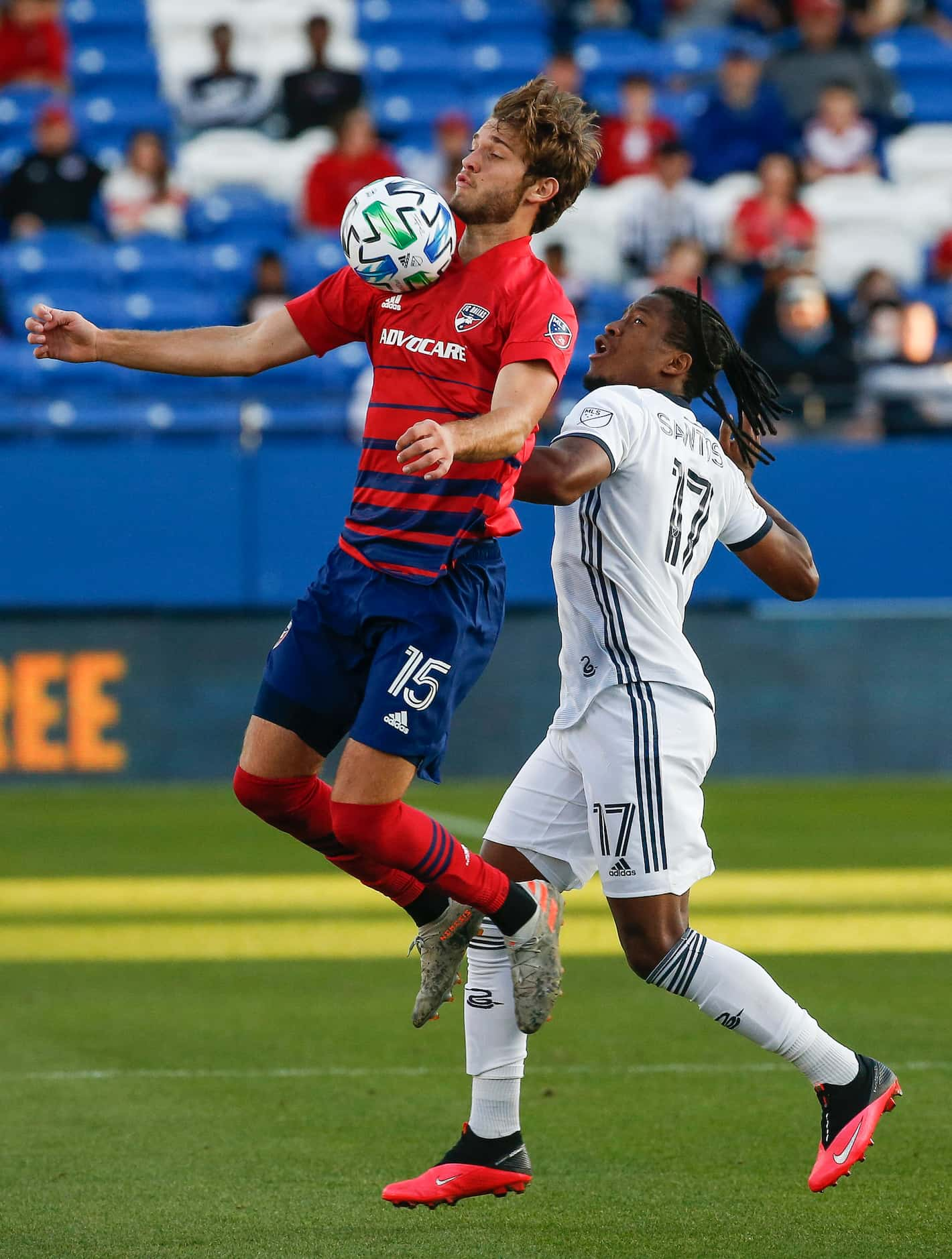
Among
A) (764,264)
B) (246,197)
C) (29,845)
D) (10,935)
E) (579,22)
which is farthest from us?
(579,22)

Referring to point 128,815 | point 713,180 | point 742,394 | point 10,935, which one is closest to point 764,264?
point 713,180

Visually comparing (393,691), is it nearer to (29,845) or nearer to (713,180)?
(29,845)

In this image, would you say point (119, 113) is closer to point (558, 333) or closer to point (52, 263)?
point (52, 263)

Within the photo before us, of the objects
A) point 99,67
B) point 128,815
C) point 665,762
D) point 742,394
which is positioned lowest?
point 128,815

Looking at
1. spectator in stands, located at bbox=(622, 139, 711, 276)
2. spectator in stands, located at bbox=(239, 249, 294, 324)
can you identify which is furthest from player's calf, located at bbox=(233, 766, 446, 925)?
spectator in stands, located at bbox=(622, 139, 711, 276)

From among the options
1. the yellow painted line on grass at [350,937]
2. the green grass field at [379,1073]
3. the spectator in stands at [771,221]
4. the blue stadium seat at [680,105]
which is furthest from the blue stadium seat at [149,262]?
the yellow painted line on grass at [350,937]

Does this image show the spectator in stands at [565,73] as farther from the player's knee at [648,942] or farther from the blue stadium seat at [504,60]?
the player's knee at [648,942]

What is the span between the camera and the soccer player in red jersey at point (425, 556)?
470 cm

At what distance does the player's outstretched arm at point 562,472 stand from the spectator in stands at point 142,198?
11525 millimetres

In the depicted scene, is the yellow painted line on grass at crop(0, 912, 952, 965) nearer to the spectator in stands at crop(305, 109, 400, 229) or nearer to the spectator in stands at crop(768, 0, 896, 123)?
the spectator in stands at crop(305, 109, 400, 229)

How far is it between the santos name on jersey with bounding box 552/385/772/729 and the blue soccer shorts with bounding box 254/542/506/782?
10.8 inches

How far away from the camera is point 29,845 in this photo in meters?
10.8

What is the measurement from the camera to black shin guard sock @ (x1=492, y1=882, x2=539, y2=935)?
4.66m

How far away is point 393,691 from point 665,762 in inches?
27.2
